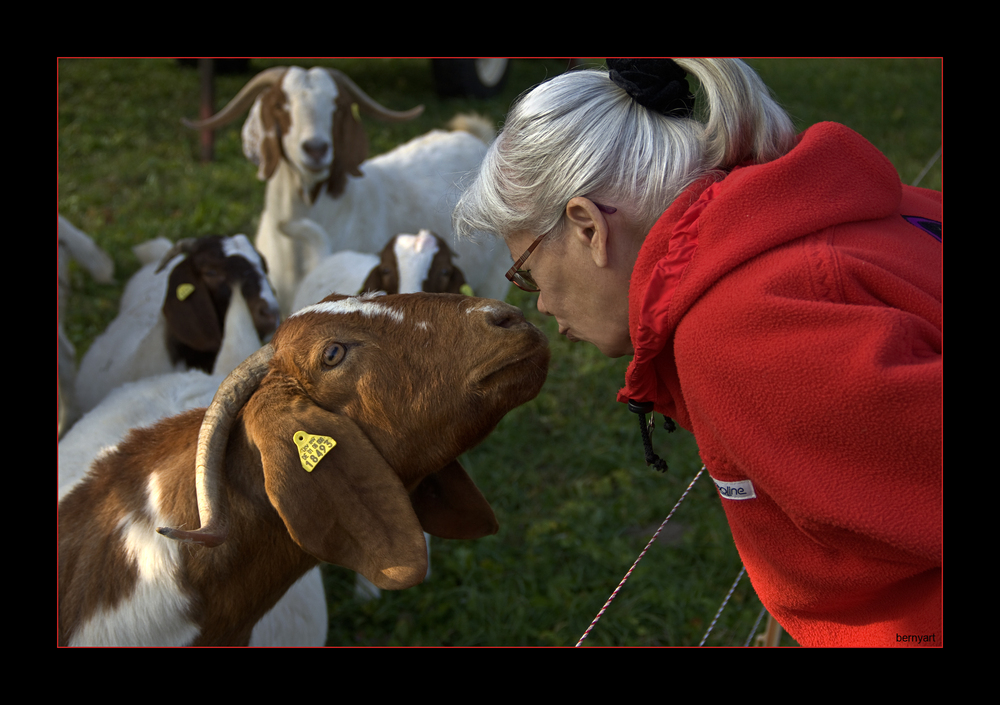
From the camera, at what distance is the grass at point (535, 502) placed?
12.9ft

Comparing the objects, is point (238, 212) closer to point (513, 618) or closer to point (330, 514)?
point (513, 618)

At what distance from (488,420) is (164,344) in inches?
122

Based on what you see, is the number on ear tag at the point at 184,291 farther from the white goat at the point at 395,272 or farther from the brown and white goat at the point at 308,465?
the brown and white goat at the point at 308,465

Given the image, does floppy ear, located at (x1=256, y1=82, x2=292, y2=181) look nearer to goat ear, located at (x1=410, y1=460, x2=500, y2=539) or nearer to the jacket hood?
goat ear, located at (x1=410, y1=460, x2=500, y2=539)

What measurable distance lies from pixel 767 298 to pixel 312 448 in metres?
1.19

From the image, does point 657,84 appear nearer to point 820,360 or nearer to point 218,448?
point 820,360

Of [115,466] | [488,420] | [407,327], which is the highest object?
[407,327]

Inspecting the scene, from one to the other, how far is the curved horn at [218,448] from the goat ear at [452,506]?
66cm

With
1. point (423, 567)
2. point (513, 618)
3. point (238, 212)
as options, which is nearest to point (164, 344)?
point (513, 618)

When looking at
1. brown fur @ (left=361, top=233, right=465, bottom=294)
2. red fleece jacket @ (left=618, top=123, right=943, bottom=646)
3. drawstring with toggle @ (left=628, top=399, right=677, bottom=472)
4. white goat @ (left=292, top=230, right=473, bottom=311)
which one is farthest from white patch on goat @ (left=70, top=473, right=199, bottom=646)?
brown fur @ (left=361, top=233, right=465, bottom=294)

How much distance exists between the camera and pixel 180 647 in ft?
7.49

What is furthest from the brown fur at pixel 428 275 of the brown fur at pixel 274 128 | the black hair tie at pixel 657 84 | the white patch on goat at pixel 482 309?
the black hair tie at pixel 657 84

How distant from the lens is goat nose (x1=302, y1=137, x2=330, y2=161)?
19.7 feet

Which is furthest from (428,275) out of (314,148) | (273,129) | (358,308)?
(358,308)
